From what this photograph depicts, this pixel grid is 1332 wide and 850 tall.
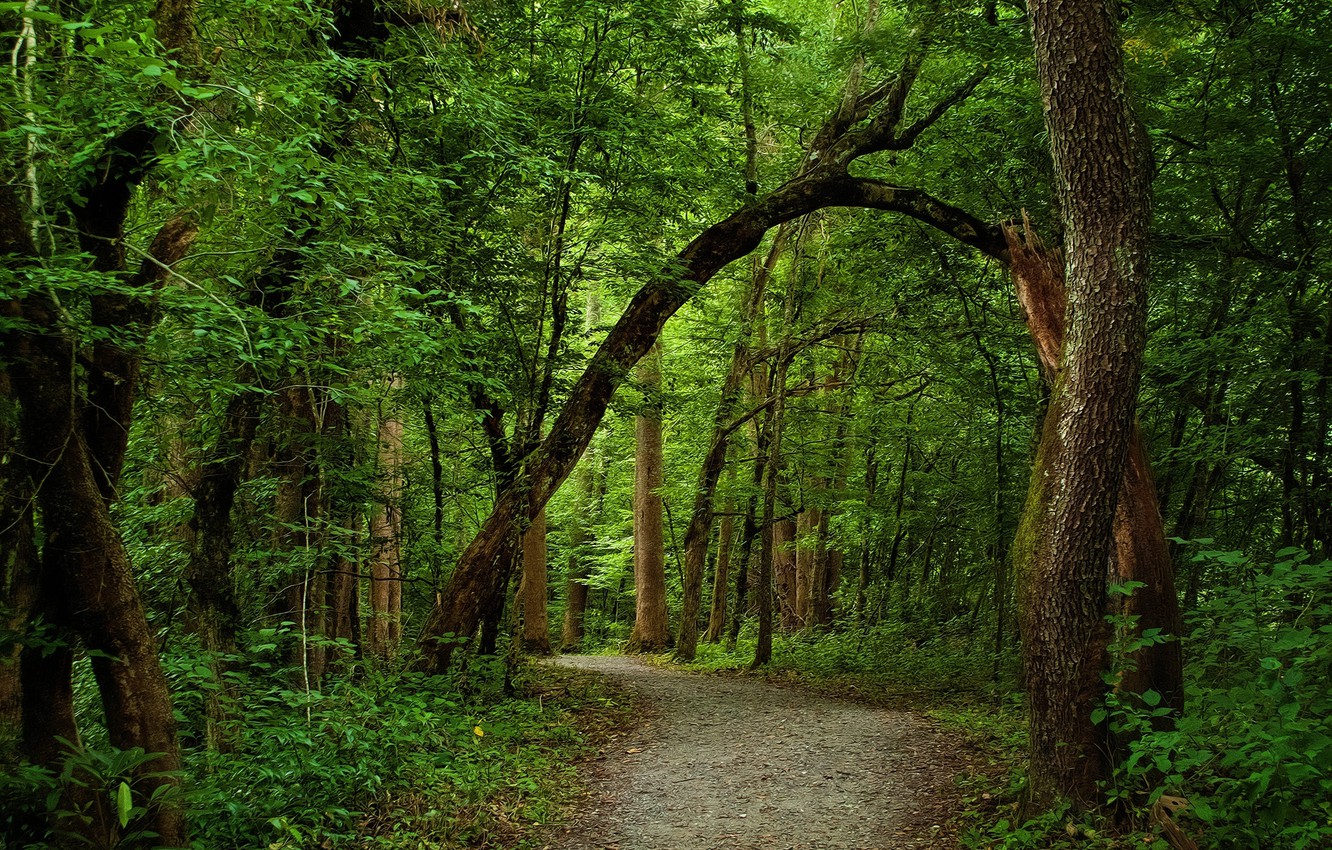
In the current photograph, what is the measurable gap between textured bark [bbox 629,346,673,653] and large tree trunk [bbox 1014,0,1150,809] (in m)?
10.0

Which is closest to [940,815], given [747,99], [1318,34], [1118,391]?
[1118,391]

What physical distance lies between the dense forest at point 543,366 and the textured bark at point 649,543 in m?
2.88

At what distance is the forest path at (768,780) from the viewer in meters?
5.41

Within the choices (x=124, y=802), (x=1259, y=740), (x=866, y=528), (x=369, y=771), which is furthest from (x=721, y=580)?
(x=124, y=802)

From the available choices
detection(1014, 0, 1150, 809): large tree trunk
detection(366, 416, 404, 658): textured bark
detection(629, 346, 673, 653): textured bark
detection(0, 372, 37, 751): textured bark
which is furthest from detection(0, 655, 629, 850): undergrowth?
detection(629, 346, 673, 653): textured bark

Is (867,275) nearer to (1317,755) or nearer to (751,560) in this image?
(1317,755)

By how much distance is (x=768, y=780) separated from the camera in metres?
6.59

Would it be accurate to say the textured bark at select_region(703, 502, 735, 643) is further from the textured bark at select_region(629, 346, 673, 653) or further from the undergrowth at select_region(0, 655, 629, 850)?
the undergrowth at select_region(0, 655, 629, 850)

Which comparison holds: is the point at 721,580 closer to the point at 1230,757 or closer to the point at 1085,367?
the point at 1085,367

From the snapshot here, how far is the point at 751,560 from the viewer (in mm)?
19297

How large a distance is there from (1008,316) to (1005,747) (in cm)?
532

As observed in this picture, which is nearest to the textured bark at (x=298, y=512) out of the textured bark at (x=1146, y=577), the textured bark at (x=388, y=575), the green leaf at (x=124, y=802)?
the textured bark at (x=388, y=575)

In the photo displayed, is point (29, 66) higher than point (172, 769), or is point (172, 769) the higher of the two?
point (29, 66)

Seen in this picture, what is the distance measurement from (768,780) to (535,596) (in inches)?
297
